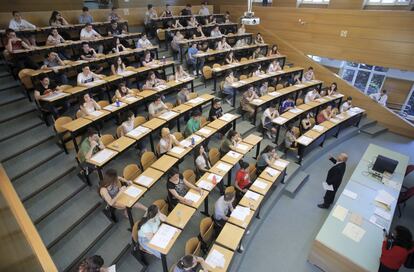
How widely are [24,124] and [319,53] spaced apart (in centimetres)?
1165

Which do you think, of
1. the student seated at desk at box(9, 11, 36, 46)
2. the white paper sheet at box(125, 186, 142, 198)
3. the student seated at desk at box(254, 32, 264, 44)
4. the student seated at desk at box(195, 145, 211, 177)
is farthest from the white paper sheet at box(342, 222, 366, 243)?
the student seated at desk at box(254, 32, 264, 44)

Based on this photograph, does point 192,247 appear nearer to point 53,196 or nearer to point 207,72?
point 53,196

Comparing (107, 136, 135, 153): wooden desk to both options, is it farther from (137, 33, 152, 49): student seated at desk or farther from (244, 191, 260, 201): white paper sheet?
(137, 33, 152, 49): student seated at desk

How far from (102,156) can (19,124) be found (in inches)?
98.6

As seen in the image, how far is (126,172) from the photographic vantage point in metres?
5.07

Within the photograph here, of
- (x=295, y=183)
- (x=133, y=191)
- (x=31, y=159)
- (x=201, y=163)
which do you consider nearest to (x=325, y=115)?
(x=295, y=183)

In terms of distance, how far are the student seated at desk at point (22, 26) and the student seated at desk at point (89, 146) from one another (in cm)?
458

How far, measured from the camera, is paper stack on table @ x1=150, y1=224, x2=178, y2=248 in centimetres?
375

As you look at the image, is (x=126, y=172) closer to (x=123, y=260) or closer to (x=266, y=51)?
(x=123, y=260)

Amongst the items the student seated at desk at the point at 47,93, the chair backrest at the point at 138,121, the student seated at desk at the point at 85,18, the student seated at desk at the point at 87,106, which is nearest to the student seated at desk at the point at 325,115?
the chair backrest at the point at 138,121

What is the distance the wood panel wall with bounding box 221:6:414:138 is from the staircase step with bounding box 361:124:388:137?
25 centimetres

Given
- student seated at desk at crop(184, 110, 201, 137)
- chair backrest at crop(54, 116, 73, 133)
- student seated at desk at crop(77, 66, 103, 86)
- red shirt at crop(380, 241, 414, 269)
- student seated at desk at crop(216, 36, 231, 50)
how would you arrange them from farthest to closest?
student seated at desk at crop(216, 36, 231, 50) → student seated at desk at crop(77, 66, 103, 86) → student seated at desk at crop(184, 110, 201, 137) → chair backrest at crop(54, 116, 73, 133) → red shirt at crop(380, 241, 414, 269)

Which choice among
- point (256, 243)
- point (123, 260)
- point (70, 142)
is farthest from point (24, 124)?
point (256, 243)

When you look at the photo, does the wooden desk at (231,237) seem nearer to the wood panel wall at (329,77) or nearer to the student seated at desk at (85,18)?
the wood panel wall at (329,77)
